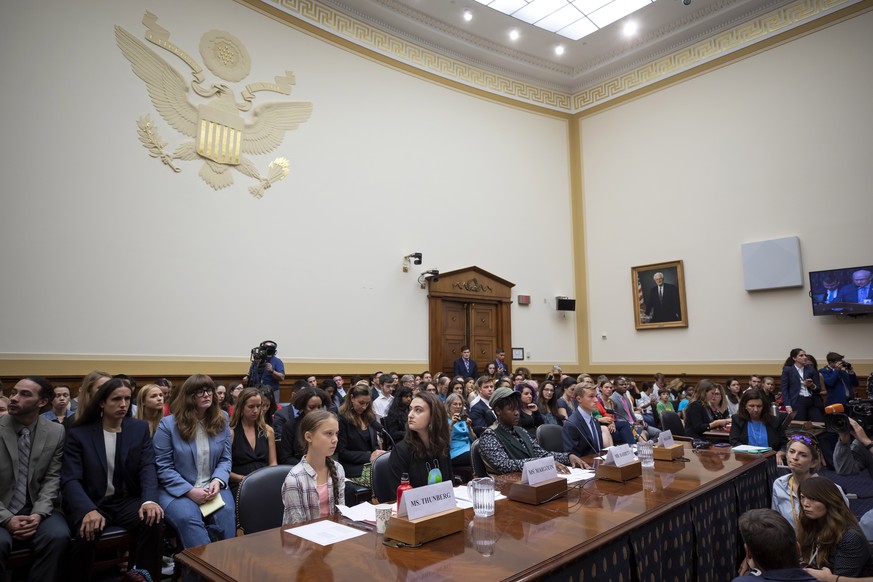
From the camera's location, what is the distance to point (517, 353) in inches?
461

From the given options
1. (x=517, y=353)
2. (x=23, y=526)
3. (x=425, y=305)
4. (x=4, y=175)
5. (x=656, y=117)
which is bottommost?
(x=23, y=526)

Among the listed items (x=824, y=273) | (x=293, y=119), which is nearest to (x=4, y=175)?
(x=293, y=119)

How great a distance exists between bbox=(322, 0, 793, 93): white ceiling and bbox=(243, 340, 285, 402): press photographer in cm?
660

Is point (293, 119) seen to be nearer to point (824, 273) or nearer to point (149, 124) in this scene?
point (149, 124)

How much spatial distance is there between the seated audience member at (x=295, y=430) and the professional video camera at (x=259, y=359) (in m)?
1.99

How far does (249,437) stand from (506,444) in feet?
7.08

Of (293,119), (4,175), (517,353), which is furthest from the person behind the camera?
(517,353)

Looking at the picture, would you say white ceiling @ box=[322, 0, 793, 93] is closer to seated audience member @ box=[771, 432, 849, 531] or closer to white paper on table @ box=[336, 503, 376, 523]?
white paper on table @ box=[336, 503, 376, 523]

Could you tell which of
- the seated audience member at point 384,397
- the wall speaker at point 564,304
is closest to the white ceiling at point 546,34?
the wall speaker at point 564,304

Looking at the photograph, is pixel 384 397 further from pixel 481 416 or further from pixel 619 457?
pixel 619 457

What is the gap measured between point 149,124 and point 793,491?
335 inches

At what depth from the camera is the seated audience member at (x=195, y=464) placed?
11.2 feet

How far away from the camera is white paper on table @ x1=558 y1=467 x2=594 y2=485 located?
126 inches

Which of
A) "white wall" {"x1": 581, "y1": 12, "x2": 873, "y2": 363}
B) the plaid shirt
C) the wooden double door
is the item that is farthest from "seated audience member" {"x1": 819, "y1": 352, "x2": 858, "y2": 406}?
the plaid shirt
